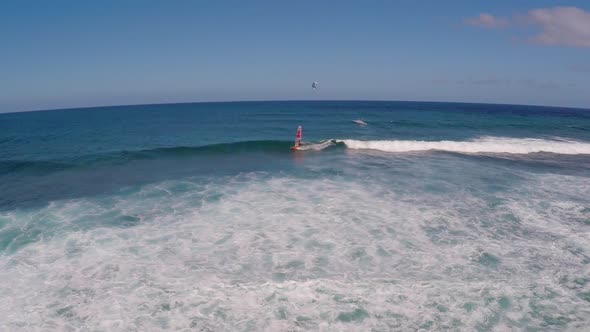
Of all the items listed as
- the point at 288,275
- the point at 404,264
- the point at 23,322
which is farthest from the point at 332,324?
the point at 23,322

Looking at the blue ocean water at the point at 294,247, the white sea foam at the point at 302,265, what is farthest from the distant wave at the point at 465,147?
the white sea foam at the point at 302,265

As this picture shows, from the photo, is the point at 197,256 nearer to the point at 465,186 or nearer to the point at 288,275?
the point at 288,275

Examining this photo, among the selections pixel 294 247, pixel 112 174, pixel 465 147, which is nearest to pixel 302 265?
pixel 294 247

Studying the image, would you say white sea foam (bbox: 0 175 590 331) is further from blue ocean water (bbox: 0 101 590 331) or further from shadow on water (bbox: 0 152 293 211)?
shadow on water (bbox: 0 152 293 211)

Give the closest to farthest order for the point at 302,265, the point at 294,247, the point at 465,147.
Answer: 1. the point at 302,265
2. the point at 294,247
3. the point at 465,147

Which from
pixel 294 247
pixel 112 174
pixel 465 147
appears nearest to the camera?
pixel 294 247

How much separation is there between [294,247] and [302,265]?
43.7 inches

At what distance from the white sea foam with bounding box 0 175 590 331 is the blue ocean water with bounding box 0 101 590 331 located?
0.14ft

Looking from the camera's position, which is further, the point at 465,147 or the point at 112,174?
the point at 465,147

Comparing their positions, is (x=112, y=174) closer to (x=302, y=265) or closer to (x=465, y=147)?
(x=302, y=265)

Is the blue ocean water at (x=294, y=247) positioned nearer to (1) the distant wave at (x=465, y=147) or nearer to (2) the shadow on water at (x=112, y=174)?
(2) the shadow on water at (x=112, y=174)

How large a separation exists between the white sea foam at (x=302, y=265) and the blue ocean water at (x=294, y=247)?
44mm

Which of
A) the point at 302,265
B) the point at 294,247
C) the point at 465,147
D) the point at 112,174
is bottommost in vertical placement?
the point at 302,265

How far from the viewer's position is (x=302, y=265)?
9.48 meters
